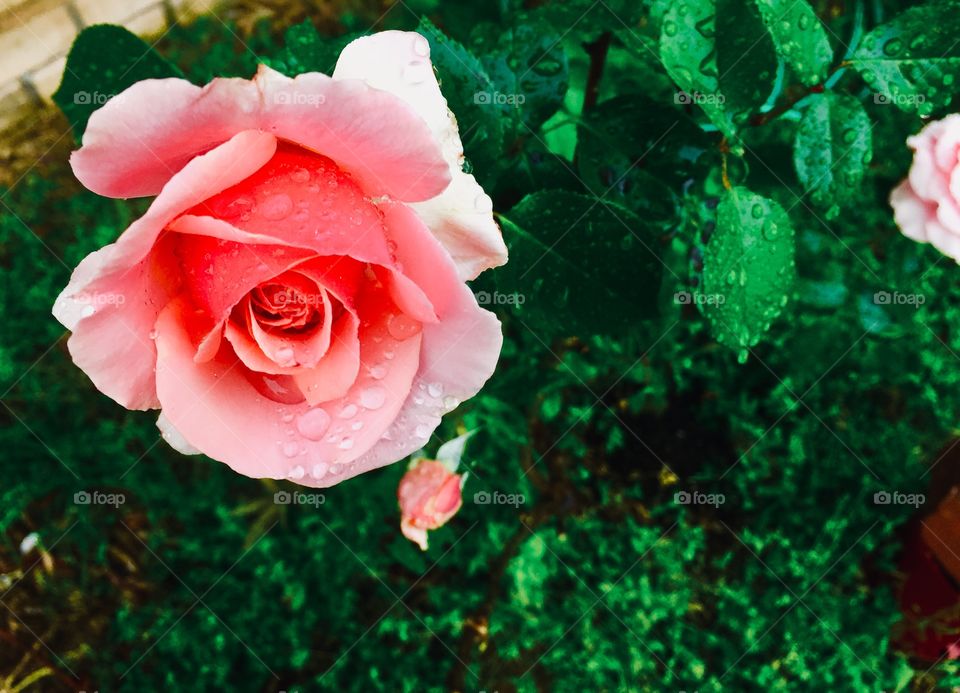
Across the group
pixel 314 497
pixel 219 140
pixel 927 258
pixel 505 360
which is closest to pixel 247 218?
pixel 219 140

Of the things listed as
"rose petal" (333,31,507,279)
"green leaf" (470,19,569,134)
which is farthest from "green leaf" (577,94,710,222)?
"rose petal" (333,31,507,279)

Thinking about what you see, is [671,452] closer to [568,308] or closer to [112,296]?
[568,308]

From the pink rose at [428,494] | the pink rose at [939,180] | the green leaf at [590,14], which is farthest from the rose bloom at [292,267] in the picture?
the pink rose at [939,180]

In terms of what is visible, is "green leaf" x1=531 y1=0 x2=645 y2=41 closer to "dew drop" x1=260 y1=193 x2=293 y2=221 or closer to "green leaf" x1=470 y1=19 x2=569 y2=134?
"green leaf" x1=470 y1=19 x2=569 y2=134

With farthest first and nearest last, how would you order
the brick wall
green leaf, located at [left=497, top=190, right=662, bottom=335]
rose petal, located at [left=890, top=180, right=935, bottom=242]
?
the brick wall
rose petal, located at [left=890, top=180, right=935, bottom=242]
green leaf, located at [left=497, top=190, right=662, bottom=335]

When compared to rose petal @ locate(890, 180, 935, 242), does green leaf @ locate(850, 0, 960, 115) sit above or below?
above

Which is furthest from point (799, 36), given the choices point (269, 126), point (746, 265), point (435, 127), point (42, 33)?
point (42, 33)
